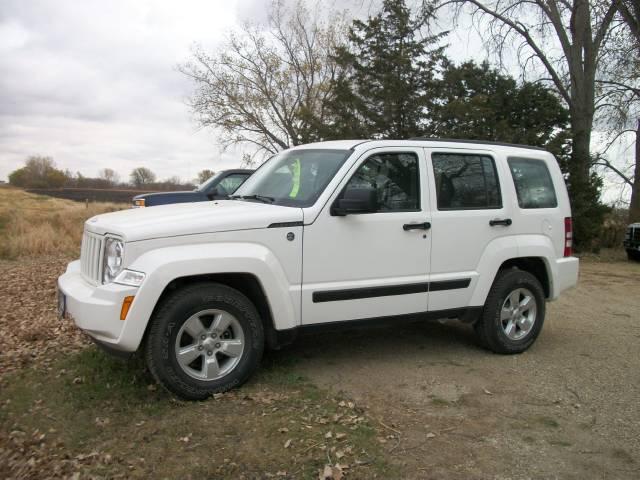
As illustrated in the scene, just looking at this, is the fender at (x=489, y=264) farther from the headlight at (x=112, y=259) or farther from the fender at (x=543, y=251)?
the headlight at (x=112, y=259)

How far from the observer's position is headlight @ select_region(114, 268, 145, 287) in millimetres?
3693

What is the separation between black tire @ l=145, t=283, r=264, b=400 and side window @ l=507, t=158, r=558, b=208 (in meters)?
2.90

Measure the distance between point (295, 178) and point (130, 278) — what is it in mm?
1705

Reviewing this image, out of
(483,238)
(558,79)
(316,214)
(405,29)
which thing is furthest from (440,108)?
(316,214)

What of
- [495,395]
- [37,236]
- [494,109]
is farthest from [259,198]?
[494,109]

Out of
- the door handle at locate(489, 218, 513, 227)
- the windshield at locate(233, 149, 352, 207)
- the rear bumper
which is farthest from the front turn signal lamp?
the rear bumper

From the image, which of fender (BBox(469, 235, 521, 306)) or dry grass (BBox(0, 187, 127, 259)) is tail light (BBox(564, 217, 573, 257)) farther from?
dry grass (BBox(0, 187, 127, 259))

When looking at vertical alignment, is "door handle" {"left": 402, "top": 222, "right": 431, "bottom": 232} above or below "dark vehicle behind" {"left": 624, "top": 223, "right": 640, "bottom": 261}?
above

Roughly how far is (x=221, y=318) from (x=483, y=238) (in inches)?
99.4

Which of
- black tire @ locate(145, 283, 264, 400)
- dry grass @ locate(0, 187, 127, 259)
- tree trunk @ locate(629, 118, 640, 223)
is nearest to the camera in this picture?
black tire @ locate(145, 283, 264, 400)

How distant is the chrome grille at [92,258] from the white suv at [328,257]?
16mm

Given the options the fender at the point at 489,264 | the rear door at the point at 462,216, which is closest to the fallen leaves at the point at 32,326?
the rear door at the point at 462,216

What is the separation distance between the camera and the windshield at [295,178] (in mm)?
4516

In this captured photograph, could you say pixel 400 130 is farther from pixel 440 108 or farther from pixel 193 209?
pixel 193 209
